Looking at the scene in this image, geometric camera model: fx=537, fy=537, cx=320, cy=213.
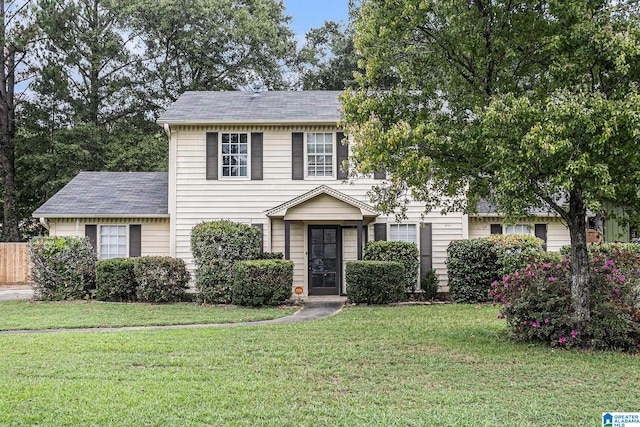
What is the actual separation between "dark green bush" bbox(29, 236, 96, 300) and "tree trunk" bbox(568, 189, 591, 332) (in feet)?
39.6

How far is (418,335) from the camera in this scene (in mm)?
9102

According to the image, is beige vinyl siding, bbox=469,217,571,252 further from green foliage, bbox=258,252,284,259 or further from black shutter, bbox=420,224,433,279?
green foliage, bbox=258,252,284,259

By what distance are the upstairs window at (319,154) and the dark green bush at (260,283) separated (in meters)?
3.44

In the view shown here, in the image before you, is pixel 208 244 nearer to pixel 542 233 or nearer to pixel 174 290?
pixel 174 290

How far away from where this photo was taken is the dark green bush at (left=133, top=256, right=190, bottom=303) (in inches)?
545

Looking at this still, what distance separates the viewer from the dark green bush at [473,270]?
13.9 metres

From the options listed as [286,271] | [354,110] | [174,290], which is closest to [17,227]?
[174,290]

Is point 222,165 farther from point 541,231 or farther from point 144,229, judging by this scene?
point 541,231

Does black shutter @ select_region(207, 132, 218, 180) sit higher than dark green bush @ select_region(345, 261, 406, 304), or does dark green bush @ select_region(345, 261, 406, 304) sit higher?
black shutter @ select_region(207, 132, 218, 180)

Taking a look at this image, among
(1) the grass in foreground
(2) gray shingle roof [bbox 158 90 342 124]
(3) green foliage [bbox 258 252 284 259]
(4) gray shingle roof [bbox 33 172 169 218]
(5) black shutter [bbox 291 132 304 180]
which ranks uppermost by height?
(2) gray shingle roof [bbox 158 90 342 124]

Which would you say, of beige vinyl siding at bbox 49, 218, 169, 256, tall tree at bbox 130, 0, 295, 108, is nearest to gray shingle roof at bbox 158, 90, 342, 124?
beige vinyl siding at bbox 49, 218, 169, 256

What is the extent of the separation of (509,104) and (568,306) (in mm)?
3191

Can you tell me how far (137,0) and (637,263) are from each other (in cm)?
2688

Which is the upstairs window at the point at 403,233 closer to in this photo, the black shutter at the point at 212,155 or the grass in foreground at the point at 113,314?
the grass in foreground at the point at 113,314
